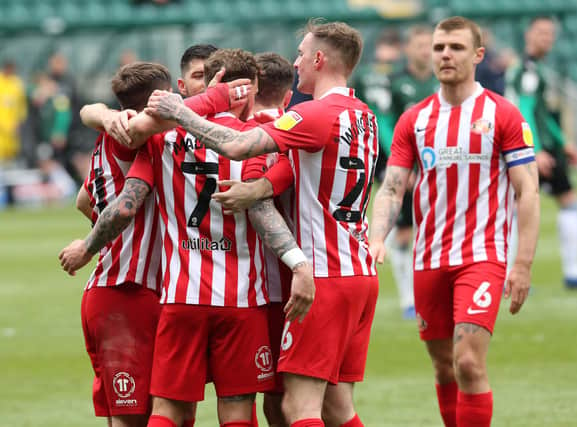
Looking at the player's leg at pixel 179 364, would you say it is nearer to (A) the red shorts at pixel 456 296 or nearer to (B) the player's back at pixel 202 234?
(B) the player's back at pixel 202 234

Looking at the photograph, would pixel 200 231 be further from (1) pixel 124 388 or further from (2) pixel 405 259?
(2) pixel 405 259

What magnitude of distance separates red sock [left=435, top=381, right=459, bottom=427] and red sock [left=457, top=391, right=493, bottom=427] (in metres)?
0.43

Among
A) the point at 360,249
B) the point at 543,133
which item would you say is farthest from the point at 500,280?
the point at 543,133

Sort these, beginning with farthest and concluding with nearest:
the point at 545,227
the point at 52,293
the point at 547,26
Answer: the point at 545,227 < the point at 52,293 < the point at 547,26

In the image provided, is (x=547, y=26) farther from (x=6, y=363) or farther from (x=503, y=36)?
(x=503, y=36)

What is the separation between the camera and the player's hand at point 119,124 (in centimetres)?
479

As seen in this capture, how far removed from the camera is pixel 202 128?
4691mm

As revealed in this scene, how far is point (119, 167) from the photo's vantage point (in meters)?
5.08

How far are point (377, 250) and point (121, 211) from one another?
1.29 metres

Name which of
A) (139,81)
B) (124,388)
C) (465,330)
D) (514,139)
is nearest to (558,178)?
(514,139)

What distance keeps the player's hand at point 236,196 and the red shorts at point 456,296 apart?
1425 mm

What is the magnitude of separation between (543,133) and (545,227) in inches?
297

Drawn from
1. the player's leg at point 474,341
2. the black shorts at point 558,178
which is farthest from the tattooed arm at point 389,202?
the black shorts at point 558,178

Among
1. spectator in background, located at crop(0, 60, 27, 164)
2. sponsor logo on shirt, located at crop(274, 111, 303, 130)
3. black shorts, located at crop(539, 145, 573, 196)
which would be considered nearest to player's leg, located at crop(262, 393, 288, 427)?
sponsor logo on shirt, located at crop(274, 111, 303, 130)
